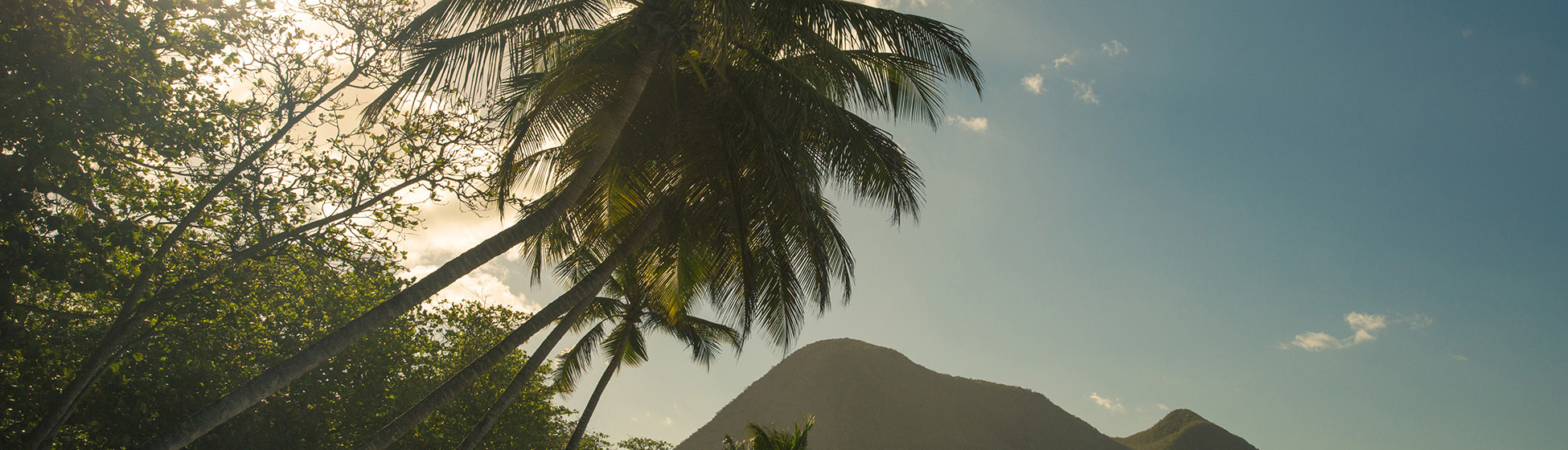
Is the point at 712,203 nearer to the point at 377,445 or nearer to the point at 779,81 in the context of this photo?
the point at 779,81

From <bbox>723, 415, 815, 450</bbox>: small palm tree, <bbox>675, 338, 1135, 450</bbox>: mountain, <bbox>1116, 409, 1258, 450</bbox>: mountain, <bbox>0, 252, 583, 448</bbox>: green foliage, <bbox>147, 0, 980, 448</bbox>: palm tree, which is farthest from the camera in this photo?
<bbox>1116, 409, 1258, 450</bbox>: mountain

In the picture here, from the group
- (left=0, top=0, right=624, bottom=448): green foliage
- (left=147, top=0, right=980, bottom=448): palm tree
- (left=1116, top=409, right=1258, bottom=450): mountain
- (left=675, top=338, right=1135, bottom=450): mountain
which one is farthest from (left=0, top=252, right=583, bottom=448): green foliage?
(left=1116, top=409, right=1258, bottom=450): mountain

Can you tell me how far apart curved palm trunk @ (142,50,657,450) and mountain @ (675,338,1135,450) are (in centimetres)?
7967

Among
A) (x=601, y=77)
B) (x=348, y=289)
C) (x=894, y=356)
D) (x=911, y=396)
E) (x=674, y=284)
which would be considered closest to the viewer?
(x=601, y=77)

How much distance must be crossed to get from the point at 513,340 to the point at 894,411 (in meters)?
89.1

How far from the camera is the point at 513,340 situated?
8.96 metres

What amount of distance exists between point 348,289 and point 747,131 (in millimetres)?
8902

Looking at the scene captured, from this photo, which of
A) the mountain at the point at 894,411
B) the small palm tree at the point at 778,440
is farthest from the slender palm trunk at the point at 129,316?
the mountain at the point at 894,411

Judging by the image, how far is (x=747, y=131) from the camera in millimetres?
7840

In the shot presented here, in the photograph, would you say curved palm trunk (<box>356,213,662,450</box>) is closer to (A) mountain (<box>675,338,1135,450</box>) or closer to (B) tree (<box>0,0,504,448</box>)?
(B) tree (<box>0,0,504,448</box>)

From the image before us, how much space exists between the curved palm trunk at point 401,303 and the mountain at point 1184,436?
103743 mm

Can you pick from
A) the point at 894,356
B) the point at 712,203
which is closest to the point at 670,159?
the point at 712,203

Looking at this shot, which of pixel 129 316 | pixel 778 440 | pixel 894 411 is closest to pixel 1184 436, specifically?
pixel 894 411

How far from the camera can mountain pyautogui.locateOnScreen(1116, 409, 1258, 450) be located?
94.6 metres
